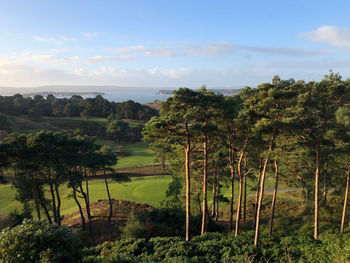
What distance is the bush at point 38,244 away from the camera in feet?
24.6

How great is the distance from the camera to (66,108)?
91.1 m

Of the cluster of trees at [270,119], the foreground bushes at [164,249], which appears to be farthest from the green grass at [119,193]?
the cluster of trees at [270,119]

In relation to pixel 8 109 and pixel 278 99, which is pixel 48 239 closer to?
pixel 278 99

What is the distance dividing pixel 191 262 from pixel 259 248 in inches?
227

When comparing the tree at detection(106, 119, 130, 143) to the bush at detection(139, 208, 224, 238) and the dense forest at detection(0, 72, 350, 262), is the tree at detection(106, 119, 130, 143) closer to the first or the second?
the dense forest at detection(0, 72, 350, 262)

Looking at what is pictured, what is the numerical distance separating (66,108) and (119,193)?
2784 inches

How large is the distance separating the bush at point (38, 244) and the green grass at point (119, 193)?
73.7 feet

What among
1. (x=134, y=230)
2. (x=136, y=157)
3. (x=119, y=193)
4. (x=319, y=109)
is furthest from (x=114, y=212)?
(x=136, y=157)

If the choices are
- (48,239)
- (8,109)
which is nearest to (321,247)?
(48,239)

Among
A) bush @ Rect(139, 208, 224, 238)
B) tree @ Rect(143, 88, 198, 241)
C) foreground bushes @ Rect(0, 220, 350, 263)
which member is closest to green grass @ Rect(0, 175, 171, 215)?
bush @ Rect(139, 208, 224, 238)

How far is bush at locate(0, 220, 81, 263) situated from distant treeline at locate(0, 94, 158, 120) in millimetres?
87978

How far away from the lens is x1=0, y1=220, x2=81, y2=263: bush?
749 cm

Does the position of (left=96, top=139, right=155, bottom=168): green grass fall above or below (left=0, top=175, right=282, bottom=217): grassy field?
below

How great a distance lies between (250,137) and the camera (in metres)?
16.4
